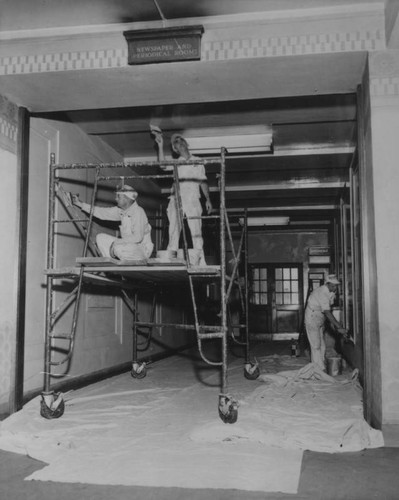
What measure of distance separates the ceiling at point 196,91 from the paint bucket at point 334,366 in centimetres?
326

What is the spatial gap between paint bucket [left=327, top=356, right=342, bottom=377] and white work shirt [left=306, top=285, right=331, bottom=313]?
921mm

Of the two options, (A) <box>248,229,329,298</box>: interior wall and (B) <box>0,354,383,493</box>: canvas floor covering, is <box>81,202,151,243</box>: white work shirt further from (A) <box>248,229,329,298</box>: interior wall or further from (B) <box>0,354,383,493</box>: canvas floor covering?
(A) <box>248,229,329,298</box>: interior wall

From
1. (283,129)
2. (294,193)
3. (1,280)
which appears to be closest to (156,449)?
(1,280)

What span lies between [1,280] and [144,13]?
110 inches

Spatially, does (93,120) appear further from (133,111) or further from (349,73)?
(349,73)

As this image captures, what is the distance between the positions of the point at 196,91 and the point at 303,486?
3699 mm

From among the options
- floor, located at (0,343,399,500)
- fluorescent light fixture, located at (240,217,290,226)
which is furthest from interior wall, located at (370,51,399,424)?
fluorescent light fixture, located at (240,217,290,226)

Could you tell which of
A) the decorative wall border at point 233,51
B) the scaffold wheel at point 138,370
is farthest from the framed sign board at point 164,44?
the scaffold wheel at point 138,370

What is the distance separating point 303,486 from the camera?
3.16 metres

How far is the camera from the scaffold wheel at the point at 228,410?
4508mm

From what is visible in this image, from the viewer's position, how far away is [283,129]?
288 inches

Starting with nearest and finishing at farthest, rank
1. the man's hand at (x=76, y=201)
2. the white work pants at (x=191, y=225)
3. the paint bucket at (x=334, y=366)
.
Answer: the man's hand at (x=76, y=201) < the white work pants at (x=191, y=225) < the paint bucket at (x=334, y=366)

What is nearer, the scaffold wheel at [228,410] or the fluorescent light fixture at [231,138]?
the scaffold wheel at [228,410]

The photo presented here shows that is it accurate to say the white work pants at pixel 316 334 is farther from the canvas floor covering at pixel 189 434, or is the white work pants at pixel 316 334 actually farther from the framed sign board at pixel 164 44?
the framed sign board at pixel 164 44
